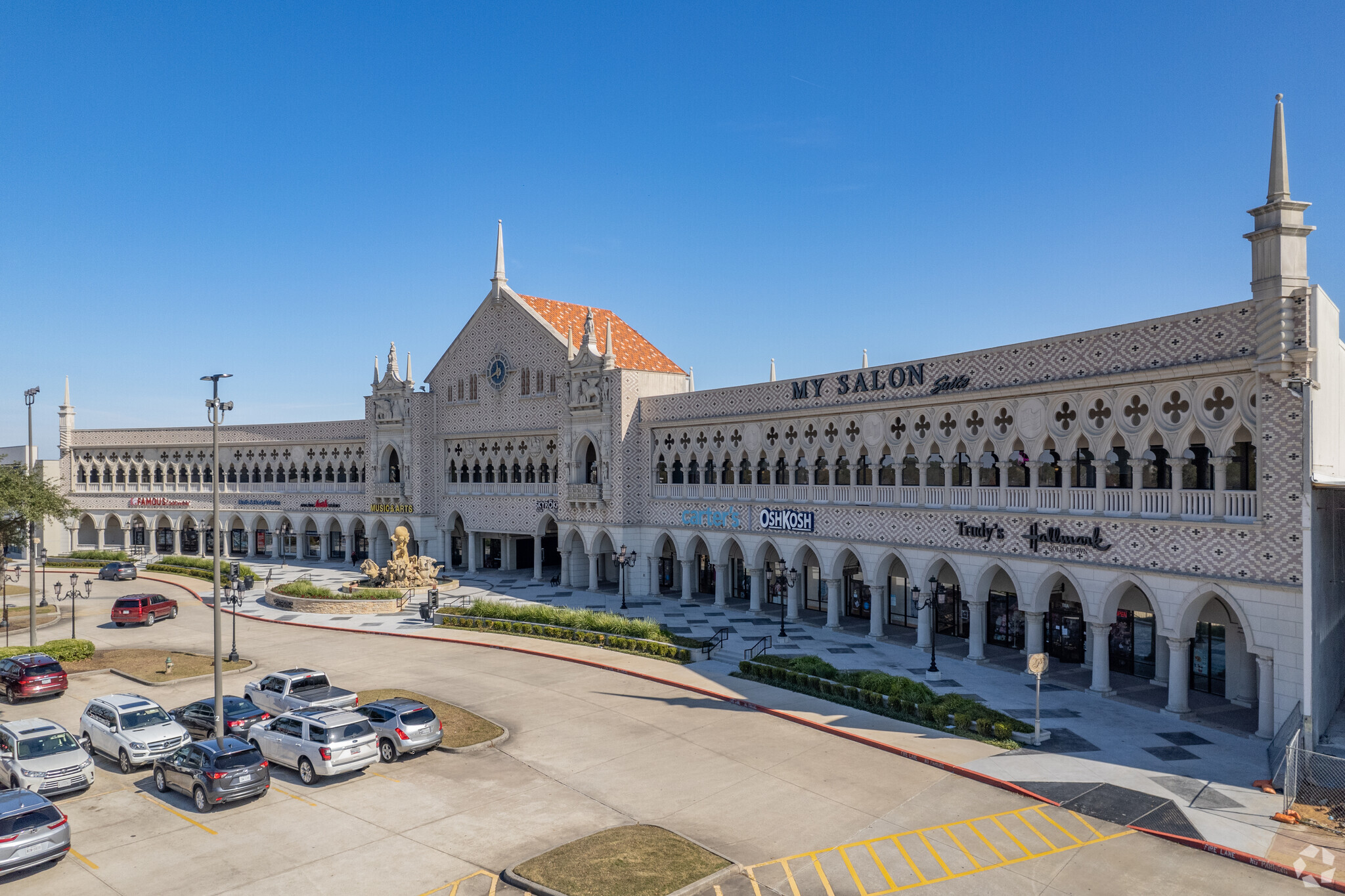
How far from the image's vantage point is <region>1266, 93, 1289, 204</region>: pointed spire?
24.5 metres

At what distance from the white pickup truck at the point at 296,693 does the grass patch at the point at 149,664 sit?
7096 millimetres

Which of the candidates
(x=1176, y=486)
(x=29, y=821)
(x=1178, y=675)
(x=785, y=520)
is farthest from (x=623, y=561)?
(x=29, y=821)

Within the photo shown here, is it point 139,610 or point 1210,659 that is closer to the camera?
point 1210,659

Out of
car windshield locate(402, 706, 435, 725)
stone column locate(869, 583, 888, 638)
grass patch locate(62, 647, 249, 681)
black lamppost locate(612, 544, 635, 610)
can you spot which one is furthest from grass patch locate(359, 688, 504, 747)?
stone column locate(869, 583, 888, 638)

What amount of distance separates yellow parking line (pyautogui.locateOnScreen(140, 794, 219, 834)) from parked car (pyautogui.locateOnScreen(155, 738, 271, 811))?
0.42 meters

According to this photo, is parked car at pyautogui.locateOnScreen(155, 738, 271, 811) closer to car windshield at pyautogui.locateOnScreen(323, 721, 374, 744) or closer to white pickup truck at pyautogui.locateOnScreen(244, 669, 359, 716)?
car windshield at pyautogui.locateOnScreen(323, 721, 374, 744)

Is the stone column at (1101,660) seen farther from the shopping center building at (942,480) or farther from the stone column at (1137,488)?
the stone column at (1137,488)

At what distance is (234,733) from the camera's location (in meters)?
24.8

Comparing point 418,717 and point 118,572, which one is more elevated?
point 418,717

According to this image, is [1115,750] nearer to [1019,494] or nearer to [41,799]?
[1019,494]

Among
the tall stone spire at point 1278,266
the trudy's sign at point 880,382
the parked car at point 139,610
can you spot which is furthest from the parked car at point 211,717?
the tall stone spire at point 1278,266

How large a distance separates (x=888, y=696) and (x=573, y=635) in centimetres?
1627

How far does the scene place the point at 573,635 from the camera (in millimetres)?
38969

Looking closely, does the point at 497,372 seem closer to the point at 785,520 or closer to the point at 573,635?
the point at 785,520
